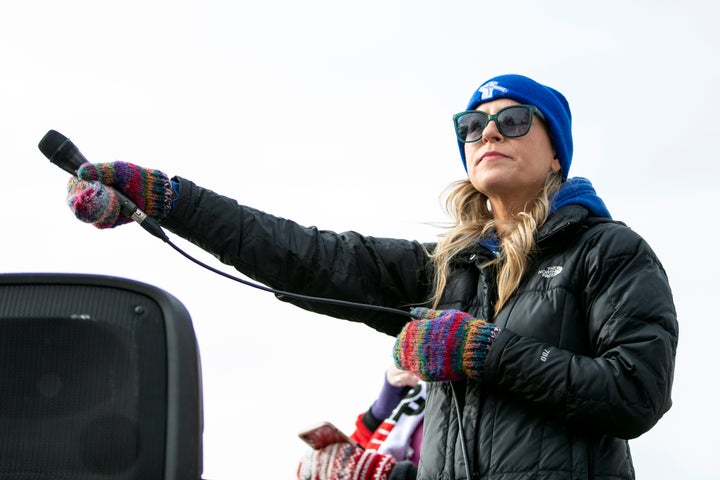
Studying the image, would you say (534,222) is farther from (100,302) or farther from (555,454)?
(100,302)

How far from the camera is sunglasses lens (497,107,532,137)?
3383mm

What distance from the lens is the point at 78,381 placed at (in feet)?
6.64

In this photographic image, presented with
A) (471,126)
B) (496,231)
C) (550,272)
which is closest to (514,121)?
(471,126)

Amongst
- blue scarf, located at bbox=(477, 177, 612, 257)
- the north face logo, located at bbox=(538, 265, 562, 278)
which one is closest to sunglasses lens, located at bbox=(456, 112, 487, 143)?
blue scarf, located at bbox=(477, 177, 612, 257)

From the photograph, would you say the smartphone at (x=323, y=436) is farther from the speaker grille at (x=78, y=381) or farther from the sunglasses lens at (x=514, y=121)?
the speaker grille at (x=78, y=381)

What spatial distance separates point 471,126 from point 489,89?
0.14m

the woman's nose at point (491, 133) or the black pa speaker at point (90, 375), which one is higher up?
the woman's nose at point (491, 133)

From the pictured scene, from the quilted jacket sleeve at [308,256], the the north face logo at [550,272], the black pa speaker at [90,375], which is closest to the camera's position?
the black pa speaker at [90,375]

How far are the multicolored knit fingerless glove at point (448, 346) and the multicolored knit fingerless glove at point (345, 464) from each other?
111 cm

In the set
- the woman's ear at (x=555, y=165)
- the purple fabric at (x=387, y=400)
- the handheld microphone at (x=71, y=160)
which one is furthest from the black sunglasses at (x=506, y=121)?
the purple fabric at (x=387, y=400)

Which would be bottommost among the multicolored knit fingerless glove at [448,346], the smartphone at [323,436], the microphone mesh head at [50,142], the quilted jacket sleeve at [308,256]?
the smartphone at [323,436]

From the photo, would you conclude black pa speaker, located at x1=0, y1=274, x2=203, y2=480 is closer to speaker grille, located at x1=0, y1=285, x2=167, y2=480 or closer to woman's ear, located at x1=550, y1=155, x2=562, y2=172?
speaker grille, located at x1=0, y1=285, x2=167, y2=480

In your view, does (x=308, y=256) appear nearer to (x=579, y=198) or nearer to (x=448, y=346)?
(x=448, y=346)

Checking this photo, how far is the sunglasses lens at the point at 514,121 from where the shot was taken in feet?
11.1
